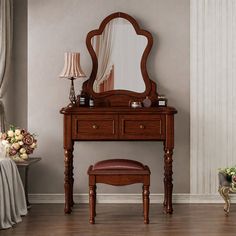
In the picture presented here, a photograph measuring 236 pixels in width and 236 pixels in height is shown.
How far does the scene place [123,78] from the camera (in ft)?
16.9

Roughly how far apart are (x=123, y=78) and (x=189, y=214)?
1.40 meters

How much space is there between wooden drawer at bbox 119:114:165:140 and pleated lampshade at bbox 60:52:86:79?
614mm

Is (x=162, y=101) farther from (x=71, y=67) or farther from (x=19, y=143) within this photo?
(x=19, y=143)

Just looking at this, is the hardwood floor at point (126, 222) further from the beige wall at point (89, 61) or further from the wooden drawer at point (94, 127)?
the wooden drawer at point (94, 127)

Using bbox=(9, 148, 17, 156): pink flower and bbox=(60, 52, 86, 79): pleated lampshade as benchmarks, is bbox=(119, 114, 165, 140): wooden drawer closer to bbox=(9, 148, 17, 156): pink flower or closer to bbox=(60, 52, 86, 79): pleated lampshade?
bbox=(60, 52, 86, 79): pleated lampshade

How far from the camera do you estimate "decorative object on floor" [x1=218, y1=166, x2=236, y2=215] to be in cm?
470

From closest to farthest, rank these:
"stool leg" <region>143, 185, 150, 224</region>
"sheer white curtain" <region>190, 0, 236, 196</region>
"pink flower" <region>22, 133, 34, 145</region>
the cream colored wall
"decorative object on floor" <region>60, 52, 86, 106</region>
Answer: "stool leg" <region>143, 185, 150, 224</region>, "pink flower" <region>22, 133, 34, 145</region>, "decorative object on floor" <region>60, 52, 86, 106</region>, "sheer white curtain" <region>190, 0, 236, 196</region>, the cream colored wall

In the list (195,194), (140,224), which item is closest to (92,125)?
(140,224)

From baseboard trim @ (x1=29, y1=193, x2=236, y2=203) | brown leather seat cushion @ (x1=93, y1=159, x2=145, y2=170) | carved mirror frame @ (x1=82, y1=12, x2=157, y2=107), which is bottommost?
baseboard trim @ (x1=29, y1=193, x2=236, y2=203)

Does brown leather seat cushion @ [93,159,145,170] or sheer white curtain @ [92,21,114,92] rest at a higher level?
sheer white curtain @ [92,21,114,92]

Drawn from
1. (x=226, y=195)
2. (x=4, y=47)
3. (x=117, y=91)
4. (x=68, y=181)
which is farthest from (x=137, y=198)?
(x=4, y=47)

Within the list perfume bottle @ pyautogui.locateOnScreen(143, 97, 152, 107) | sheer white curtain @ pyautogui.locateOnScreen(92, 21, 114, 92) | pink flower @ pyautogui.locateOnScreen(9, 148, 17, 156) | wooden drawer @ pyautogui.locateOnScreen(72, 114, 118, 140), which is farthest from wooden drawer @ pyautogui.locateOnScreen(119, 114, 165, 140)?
pink flower @ pyautogui.locateOnScreen(9, 148, 17, 156)

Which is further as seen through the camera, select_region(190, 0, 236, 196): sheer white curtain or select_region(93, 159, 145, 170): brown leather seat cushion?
select_region(190, 0, 236, 196): sheer white curtain

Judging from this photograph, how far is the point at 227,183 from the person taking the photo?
4750 mm
